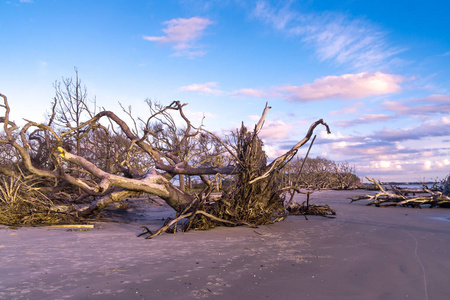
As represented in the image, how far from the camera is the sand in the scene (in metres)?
2.53

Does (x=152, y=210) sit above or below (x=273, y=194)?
below

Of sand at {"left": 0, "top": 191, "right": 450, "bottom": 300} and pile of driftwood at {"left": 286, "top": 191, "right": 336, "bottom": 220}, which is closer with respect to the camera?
sand at {"left": 0, "top": 191, "right": 450, "bottom": 300}

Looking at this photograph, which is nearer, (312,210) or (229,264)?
(229,264)

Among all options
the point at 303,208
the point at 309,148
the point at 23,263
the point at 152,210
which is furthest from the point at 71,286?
the point at 152,210

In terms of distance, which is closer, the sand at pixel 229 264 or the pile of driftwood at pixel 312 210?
the sand at pixel 229 264

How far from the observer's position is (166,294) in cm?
246

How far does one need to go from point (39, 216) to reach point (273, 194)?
4725 millimetres

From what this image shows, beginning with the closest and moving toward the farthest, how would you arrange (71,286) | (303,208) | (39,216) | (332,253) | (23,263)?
(71,286)
(23,263)
(332,253)
(39,216)
(303,208)

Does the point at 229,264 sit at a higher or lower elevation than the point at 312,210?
lower

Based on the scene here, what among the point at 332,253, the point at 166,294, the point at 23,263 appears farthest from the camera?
the point at 332,253

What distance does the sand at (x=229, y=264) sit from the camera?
8.30ft

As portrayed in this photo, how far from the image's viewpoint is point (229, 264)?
3.35 m

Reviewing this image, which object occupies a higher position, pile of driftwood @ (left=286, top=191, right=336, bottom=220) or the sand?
pile of driftwood @ (left=286, top=191, right=336, bottom=220)

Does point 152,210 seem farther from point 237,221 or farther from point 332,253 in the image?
point 332,253
